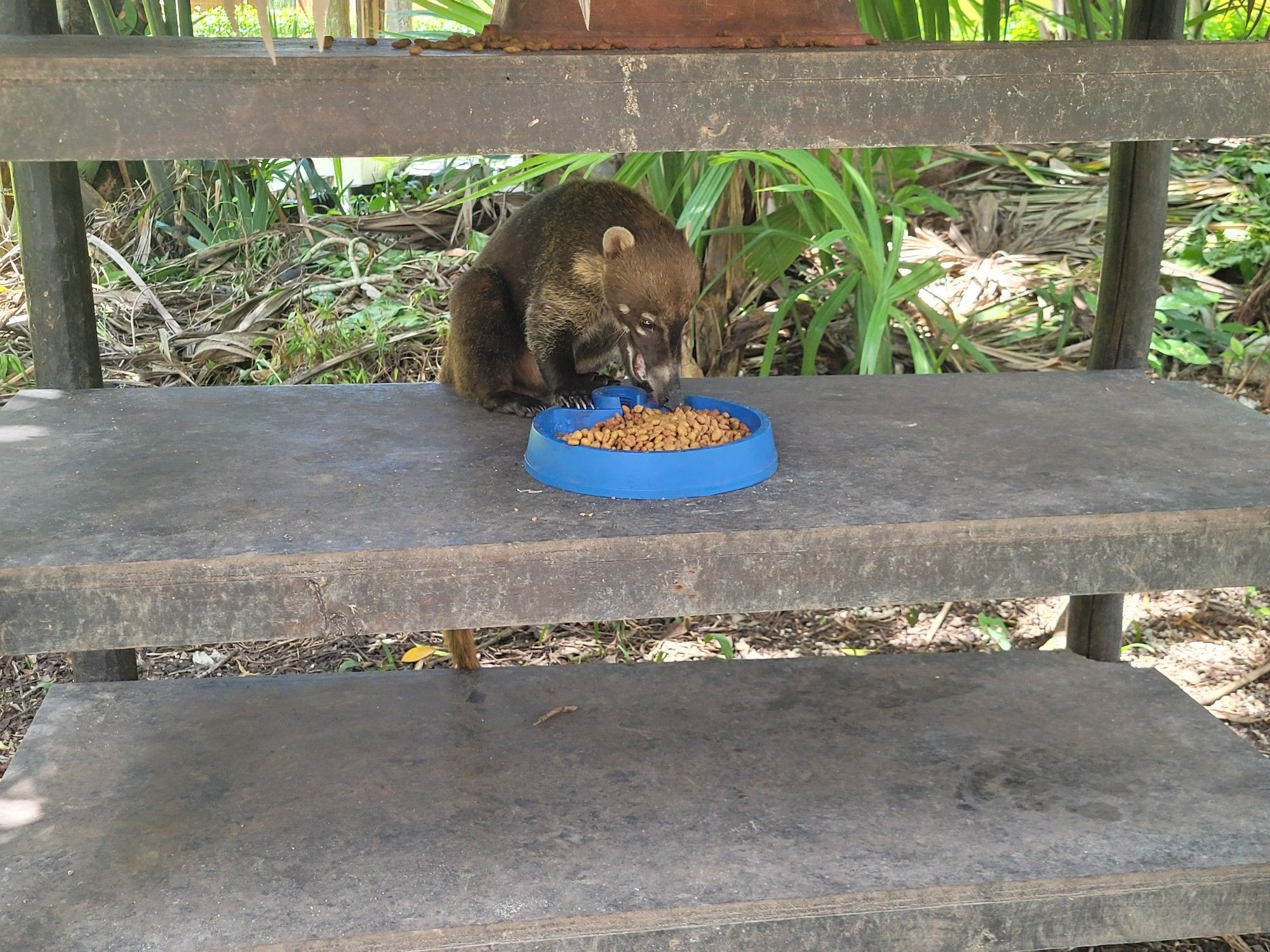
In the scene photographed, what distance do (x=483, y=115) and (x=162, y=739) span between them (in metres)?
1.59

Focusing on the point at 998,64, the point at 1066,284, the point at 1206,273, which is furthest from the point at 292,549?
the point at 1206,273

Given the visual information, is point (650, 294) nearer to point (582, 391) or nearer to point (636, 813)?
point (582, 391)

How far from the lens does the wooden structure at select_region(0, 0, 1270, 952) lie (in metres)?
1.69

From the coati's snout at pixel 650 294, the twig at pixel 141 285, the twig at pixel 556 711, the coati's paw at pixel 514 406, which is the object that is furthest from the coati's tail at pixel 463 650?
the twig at pixel 141 285

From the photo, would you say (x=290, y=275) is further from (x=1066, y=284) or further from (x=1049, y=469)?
(x=1049, y=469)

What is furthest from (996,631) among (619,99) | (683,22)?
(619,99)

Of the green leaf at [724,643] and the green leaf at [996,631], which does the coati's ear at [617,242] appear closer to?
→ the green leaf at [724,643]

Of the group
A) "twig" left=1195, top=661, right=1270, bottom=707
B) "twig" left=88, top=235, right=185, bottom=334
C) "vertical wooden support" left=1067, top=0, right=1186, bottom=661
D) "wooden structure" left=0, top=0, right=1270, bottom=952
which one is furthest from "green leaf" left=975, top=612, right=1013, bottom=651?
"twig" left=88, top=235, right=185, bottom=334

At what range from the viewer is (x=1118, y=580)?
6.57 ft

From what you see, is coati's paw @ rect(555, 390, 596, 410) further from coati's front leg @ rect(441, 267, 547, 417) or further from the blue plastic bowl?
the blue plastic bowl

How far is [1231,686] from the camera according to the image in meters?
3.54

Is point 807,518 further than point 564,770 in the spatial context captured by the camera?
No

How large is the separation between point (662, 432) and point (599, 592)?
0.53 meters

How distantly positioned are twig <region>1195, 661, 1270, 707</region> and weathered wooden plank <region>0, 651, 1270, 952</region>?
766 mm
